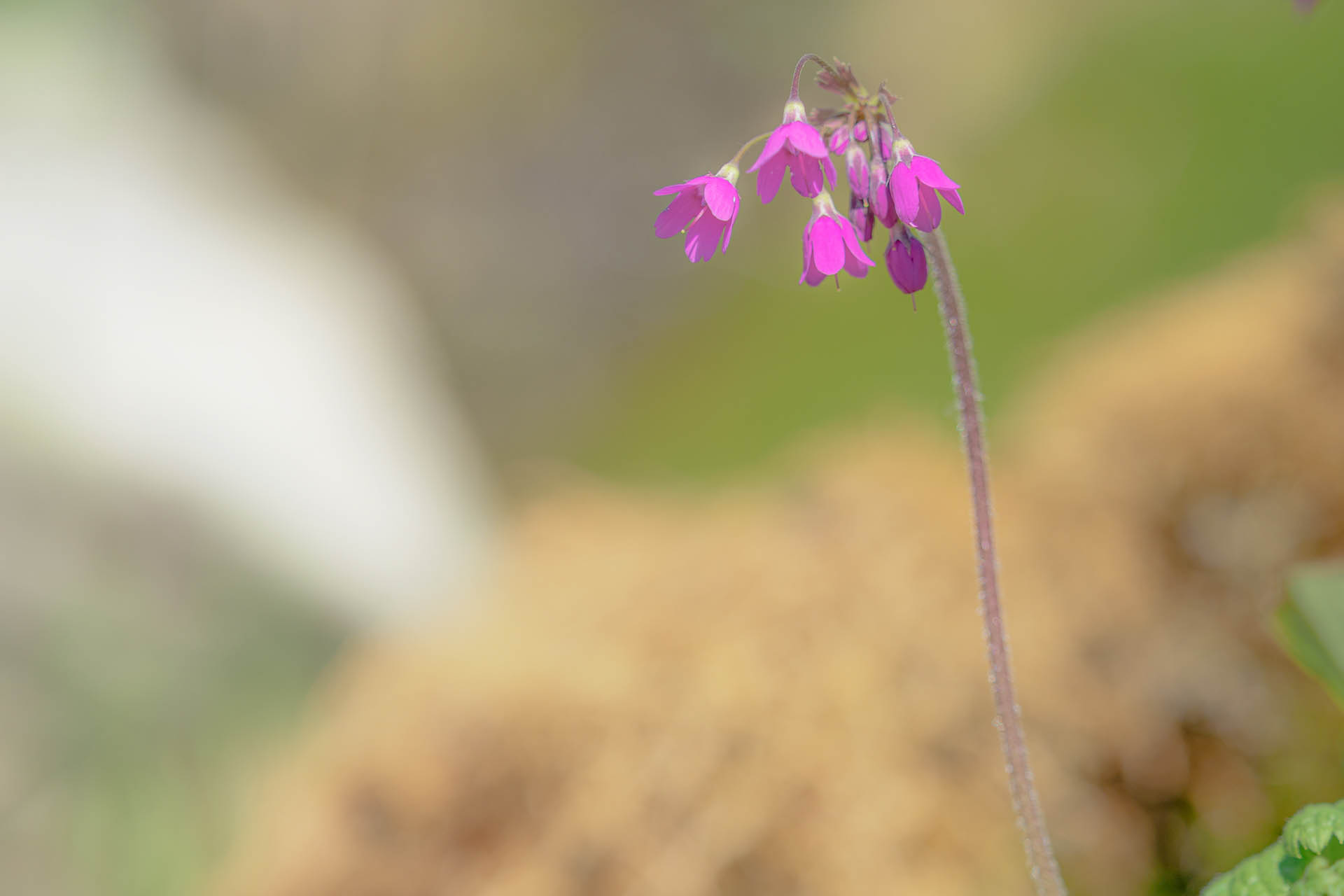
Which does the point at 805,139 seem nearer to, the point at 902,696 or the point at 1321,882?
the point at 1321,882

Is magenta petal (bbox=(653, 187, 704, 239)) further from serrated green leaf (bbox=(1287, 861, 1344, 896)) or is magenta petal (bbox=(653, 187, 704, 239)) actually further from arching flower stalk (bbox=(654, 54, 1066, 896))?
serrated green leaf (bbox=(1287, 861, 1344, 896))

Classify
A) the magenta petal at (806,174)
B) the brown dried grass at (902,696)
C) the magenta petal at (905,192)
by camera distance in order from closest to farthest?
the magenta petal at (905,192), the magenta petal at (806,174), the brown dried grass at (902,696)

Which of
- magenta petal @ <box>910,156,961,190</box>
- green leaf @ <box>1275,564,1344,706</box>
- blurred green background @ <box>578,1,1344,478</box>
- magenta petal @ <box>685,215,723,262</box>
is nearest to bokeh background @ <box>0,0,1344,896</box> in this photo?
blurred green background @ <box>578,1,1344,478</box>

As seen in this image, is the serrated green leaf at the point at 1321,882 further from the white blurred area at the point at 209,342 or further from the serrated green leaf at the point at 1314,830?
the white blurred area at the point at 209,342

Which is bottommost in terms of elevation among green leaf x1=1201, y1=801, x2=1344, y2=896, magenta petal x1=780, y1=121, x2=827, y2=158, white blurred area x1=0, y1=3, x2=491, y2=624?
green leaf x1=1201, y1=801, x2=1344, y2=896

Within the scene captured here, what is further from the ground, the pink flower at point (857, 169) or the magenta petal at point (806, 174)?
the magenta petal at point (806, 174)

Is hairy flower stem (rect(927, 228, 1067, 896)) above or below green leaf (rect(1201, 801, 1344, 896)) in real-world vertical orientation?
above

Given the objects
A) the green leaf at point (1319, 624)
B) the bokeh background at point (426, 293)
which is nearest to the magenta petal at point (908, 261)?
the green leaf at point (1319, 624)
